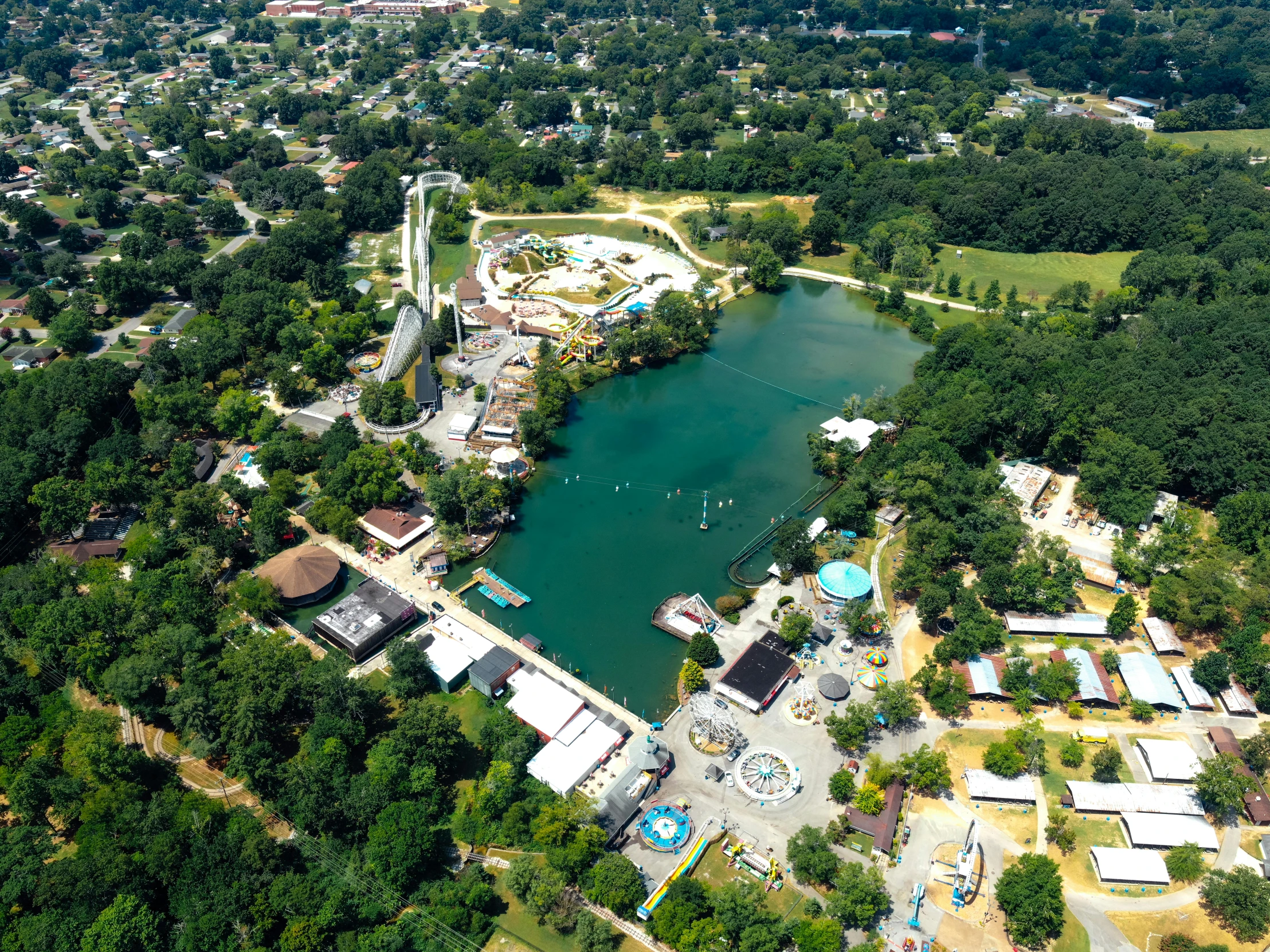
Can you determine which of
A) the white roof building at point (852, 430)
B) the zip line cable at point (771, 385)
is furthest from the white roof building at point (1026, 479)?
the zip line cable at point (771, 385)

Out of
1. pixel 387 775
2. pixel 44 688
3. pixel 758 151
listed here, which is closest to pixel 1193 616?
pixel 387 775

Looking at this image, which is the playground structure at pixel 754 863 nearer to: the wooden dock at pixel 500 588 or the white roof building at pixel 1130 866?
the white roof building at pixel 1130 866

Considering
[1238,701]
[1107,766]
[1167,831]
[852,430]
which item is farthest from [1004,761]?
[852,430]

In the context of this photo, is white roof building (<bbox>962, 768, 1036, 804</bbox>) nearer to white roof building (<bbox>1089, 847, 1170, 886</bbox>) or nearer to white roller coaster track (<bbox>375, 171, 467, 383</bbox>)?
white roof building (<bbox>1089, 847, 1170, 886</bbox>)

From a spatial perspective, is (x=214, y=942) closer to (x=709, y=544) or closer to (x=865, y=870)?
(x=865, y=870)

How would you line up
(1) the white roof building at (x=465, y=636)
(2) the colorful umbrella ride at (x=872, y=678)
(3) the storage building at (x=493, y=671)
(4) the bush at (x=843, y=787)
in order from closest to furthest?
(4) the bush at (x=843, y=787), (3) the storage building at (x=493, y=671), (2) the colorful umbrella ride at (x=872, y=678), (1) the white roof building at (x=465, y=636)

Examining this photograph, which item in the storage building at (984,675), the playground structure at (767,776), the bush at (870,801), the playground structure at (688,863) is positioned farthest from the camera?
the storage building at (984,675)
